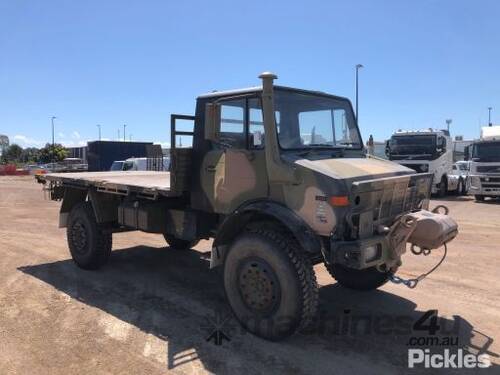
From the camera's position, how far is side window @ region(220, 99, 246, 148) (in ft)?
17.3

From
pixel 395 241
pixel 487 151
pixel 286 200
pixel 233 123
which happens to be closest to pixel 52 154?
pixel 487 151

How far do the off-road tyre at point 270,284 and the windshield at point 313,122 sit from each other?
42.1 inches

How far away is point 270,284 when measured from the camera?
191 inches

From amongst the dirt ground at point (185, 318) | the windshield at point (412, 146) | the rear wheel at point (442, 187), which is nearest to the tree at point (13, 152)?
the windshield at point (412, 146)

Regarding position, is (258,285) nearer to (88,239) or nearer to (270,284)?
(270,284)

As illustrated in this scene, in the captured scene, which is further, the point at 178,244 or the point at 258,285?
the point at 178,244

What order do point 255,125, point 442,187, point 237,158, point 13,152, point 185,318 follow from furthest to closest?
1. point 13,152
2. point 442,187
3. point 185,318
4. point 237,158
5. point 255,125

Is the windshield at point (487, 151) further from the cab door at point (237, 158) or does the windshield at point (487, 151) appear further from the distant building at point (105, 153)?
the distant building at point (105, 153)

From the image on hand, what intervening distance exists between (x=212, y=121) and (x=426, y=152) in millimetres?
16152

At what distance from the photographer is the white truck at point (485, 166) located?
1803cm

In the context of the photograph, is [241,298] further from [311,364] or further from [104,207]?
[104,207]

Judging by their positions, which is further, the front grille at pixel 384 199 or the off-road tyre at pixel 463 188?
the off-road tyre at pixel 463 188

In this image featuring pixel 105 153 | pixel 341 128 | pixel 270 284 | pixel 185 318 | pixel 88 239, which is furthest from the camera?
pixel 105 153

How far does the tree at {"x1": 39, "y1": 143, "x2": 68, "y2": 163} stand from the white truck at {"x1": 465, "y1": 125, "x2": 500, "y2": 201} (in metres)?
74.5
